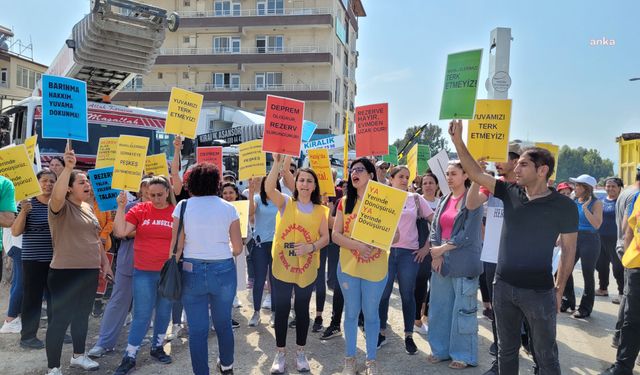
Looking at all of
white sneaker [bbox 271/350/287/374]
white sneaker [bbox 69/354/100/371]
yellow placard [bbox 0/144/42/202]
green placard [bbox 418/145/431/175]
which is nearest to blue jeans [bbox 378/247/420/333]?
white sneaker [bbox 271/350/287/374]

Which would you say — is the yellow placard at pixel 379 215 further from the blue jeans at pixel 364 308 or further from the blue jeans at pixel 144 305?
the blue jeans at pixel 144 305

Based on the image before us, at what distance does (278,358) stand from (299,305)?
0.54 meters

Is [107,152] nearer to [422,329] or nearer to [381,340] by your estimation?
[381,340]

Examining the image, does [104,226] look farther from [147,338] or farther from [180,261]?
[180,261]

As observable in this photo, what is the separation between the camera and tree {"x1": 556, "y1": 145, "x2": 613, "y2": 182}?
326ft

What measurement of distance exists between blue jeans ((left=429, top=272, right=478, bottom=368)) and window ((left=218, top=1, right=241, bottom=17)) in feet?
129

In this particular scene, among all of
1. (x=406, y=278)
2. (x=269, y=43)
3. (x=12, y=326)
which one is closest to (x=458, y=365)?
(x=406, y=278)

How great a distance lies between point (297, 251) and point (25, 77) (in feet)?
135

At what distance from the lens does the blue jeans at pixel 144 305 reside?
4.37m

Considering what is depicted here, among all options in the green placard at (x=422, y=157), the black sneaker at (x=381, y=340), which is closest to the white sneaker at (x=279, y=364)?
the black sneaker at (x=381, y=340)

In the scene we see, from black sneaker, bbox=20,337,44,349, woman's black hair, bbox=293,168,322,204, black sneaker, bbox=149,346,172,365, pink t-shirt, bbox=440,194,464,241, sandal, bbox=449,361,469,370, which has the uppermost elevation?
woman's black hair, bbox=293,168,322,204

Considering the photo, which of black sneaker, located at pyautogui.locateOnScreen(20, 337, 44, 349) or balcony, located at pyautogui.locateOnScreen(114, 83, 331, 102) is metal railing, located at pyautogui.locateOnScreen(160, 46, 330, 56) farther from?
black sneaker, located at pyautogui.locateOnScreen(20, 337, 44, 349)

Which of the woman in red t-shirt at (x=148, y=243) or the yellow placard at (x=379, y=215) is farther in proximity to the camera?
the woman in red t-shirt at (x=148, y=243)

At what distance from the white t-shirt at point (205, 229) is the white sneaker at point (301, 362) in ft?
4.43
